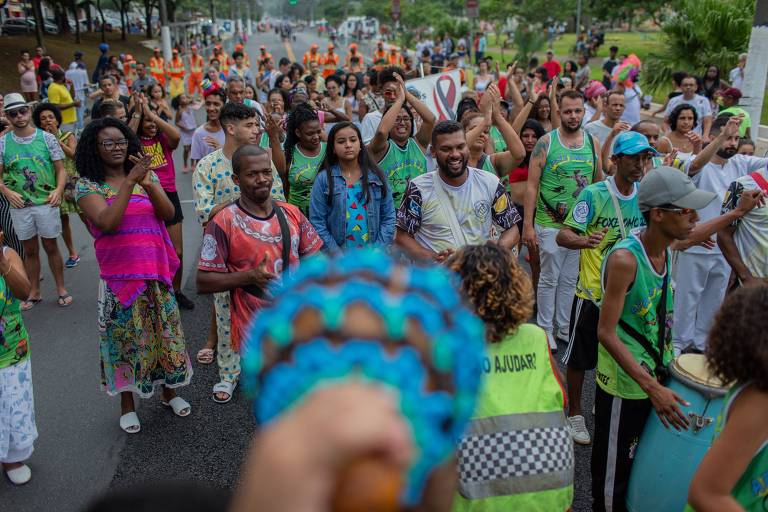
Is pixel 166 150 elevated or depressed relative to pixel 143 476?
elevated

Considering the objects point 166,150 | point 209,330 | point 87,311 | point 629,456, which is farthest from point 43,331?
point 629,456

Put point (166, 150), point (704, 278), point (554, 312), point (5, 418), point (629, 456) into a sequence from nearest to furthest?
point (629, 456) → point (5, 418) → point (704, 278) → point (554, 312) → point (166, 150)

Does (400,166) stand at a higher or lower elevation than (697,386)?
higher

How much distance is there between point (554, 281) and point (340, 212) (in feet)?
7.12

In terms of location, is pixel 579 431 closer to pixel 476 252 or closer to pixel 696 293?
pixel 696 293

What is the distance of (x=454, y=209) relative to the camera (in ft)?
13.7

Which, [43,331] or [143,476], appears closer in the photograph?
[143,476]

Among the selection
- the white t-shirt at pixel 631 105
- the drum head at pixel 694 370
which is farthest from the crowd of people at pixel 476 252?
the white t-shirt at pixel 631 105

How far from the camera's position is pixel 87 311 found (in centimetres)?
661

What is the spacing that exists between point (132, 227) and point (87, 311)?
2.95 m

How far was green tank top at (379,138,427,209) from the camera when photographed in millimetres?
5570

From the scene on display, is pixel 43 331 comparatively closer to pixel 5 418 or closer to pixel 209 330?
pixel 209 330

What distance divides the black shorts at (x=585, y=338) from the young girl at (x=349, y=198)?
4.78 ft

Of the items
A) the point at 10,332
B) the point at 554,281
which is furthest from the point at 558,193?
the point at 10,332
